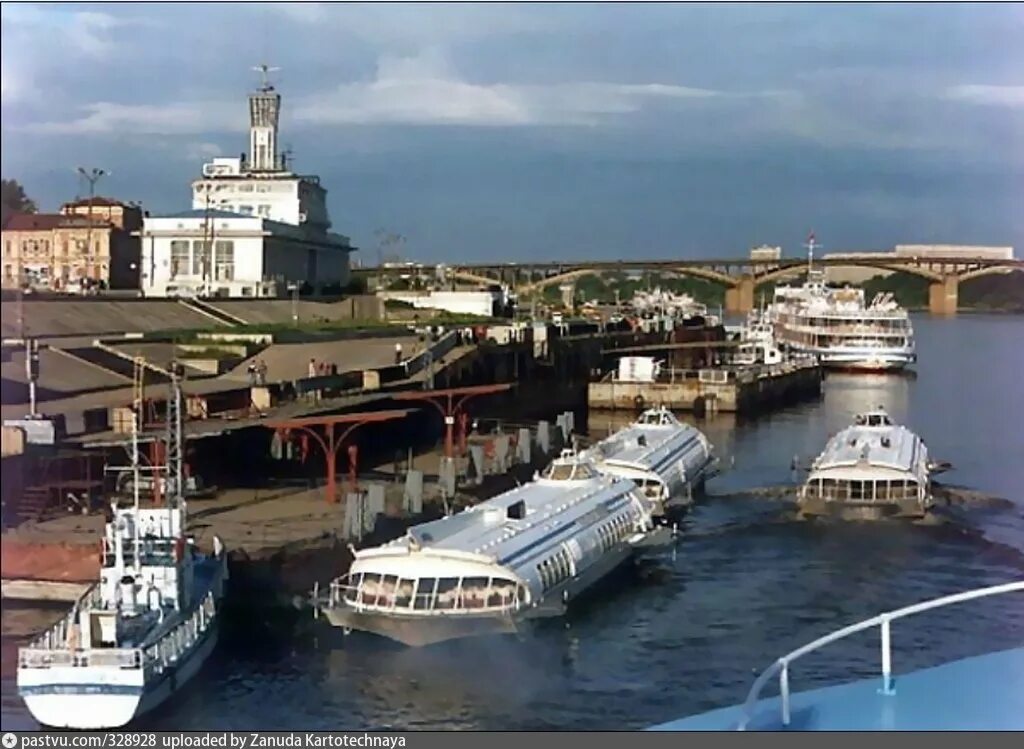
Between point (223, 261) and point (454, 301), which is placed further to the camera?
point (454, 301)

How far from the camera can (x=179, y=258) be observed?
472 inches

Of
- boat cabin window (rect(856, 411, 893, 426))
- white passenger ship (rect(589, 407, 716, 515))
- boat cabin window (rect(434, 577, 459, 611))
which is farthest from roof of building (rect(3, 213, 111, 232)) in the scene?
boat cabin window (rect(856, 411, 893, 426))

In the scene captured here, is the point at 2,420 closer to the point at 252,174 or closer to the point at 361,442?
the point at 361,442

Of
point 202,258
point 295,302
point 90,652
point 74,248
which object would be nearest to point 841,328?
point 295,302

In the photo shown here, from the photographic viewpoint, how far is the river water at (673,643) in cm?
456

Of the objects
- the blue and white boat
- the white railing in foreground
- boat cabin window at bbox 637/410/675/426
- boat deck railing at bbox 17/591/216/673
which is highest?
the white railing in foreground

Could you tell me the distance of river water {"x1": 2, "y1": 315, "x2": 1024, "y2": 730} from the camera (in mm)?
4559

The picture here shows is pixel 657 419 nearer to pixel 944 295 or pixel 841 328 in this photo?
pixel 944 295

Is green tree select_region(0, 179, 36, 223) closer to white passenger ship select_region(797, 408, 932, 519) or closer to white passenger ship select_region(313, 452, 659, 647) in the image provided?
white passenger ship select_region(313, 452, 659, 647)

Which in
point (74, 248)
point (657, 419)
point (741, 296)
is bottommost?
point (657, 419)

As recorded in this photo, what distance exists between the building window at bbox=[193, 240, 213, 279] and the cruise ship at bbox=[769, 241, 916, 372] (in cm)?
981

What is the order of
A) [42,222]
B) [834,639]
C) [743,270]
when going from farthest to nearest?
[743,270] → [42,222] → [834,639]

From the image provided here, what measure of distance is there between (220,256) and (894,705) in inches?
395

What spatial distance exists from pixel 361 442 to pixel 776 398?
Result: 7.88 meters
